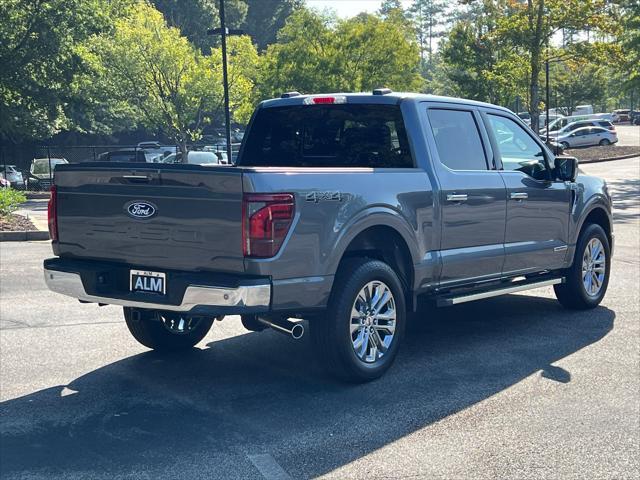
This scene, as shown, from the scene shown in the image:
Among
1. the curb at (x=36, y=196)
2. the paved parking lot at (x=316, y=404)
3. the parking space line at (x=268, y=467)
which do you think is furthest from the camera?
the curb at (x=36, y=196)

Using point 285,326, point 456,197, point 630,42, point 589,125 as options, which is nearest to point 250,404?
point 285,326

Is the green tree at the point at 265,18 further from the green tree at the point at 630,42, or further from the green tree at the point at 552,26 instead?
the green tree at the point at 630,42

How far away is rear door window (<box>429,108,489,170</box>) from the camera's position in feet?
22.2

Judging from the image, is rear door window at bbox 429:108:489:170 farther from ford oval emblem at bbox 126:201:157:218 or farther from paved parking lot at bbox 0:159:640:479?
ford oval emblem at bbox 126:201:157:218

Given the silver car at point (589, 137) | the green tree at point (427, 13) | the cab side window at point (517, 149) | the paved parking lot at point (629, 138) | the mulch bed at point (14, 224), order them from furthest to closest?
the green tree at point (427, 13), the paved parking lot at point (629, 138), the silver car at point (589, 137), the mulch bed at point (14, 224), the cab side window at point (517, 149)

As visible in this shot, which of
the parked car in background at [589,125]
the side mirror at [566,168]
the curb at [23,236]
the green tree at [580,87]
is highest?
the green tree at [580,87]

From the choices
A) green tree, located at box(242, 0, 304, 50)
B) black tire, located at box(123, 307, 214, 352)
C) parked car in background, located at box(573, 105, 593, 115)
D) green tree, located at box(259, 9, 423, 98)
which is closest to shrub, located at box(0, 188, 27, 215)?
black tire, located at box(123, 307, 214, 352)

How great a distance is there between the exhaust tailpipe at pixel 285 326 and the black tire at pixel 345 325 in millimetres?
189

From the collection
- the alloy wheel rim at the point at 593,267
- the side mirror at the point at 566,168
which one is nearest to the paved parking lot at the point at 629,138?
the alloy wheel rim at the point at 593,267

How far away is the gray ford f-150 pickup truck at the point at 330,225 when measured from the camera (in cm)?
516

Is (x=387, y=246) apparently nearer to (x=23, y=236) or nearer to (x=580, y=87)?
(x=23, y=236)

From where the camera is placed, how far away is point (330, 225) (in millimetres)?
5477

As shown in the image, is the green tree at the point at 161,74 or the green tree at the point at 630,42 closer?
the green tree at the point at 630,42

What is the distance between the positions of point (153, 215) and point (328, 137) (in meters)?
2.05
